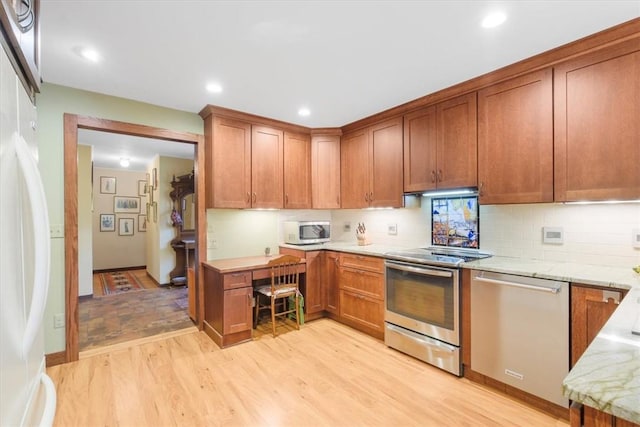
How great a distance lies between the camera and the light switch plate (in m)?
2.38

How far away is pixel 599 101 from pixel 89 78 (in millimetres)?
3874

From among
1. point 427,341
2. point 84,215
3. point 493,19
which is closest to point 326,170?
point 427,341

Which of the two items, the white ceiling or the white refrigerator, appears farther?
the white ceiling

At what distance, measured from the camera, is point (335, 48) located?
212 cm

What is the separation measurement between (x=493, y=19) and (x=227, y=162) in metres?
2.64

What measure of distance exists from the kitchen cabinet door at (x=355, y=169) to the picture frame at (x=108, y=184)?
6168 millimetres

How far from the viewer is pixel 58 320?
2.66 metres

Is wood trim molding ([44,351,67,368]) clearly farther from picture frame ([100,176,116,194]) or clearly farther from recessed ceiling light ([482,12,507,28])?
picture frame ([100,176,116,194])

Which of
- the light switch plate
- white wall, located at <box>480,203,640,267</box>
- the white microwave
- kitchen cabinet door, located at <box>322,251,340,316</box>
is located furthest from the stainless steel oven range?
the white microwave

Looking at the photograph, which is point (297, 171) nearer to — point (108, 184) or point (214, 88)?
point (214, 88)

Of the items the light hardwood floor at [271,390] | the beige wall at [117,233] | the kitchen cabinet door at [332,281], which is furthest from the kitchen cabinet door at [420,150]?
the beige wall at [117,233]

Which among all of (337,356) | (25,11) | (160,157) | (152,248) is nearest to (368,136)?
(337,356)

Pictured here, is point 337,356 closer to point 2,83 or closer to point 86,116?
point 2,83

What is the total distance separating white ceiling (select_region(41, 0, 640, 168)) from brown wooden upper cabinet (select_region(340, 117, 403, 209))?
1.84ft
